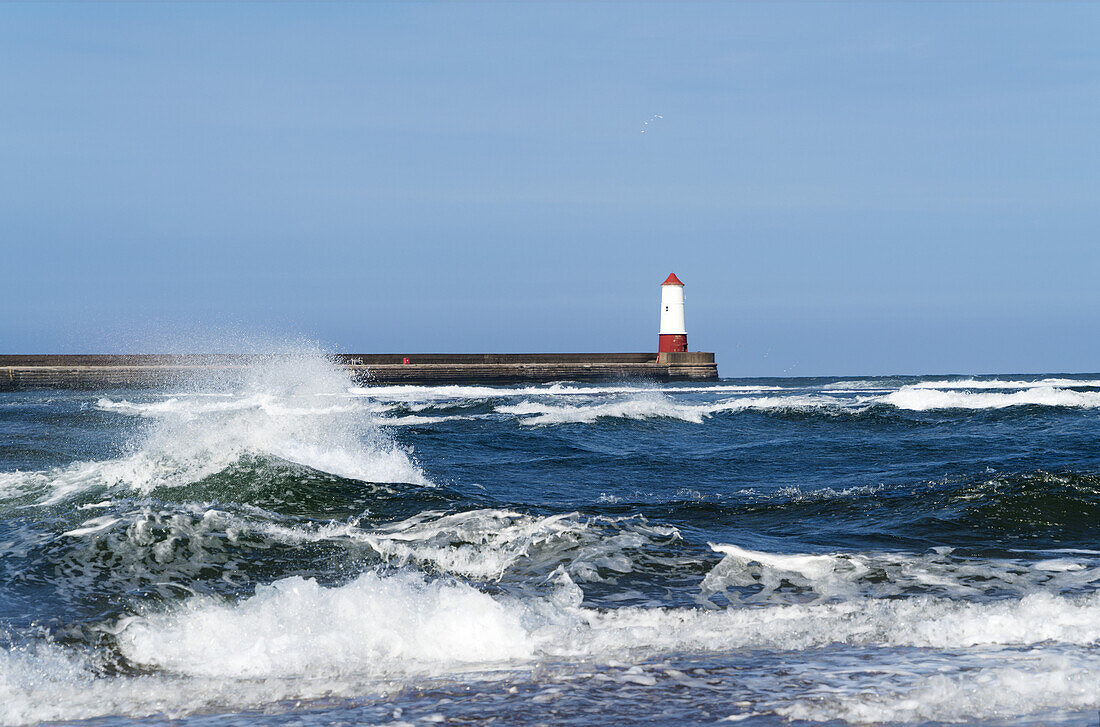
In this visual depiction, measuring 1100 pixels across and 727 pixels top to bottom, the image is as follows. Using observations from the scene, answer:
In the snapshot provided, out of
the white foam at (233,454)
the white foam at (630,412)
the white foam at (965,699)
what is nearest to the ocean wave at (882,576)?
the white foam at (965,699)

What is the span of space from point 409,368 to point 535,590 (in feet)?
106

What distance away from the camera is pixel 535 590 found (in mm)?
4066

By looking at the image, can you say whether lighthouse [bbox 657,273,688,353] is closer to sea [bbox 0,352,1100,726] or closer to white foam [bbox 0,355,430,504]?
white foam [bbox 0,355,430,504]

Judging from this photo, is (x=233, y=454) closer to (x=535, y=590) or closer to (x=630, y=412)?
(x=535, y=590)

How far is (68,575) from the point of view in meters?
4.32

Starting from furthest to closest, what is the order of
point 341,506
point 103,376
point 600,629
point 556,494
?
1. point 103,376
2. point 556,494
3. point 341,506
4. point 600,629

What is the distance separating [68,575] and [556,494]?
402cm

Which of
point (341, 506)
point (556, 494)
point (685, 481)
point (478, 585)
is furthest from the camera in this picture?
point (685, 481)

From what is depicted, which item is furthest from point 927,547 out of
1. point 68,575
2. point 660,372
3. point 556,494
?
point 660,372

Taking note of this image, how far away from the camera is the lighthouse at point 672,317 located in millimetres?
35812

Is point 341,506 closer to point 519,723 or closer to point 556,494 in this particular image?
point 556,494

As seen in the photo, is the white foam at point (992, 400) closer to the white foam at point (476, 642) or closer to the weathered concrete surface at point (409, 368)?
the white foam at point (476, 642)

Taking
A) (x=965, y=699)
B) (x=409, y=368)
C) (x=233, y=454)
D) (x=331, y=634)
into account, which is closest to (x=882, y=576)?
(x=965, y=699)

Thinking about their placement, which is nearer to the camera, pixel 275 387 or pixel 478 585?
pixel 478 585
